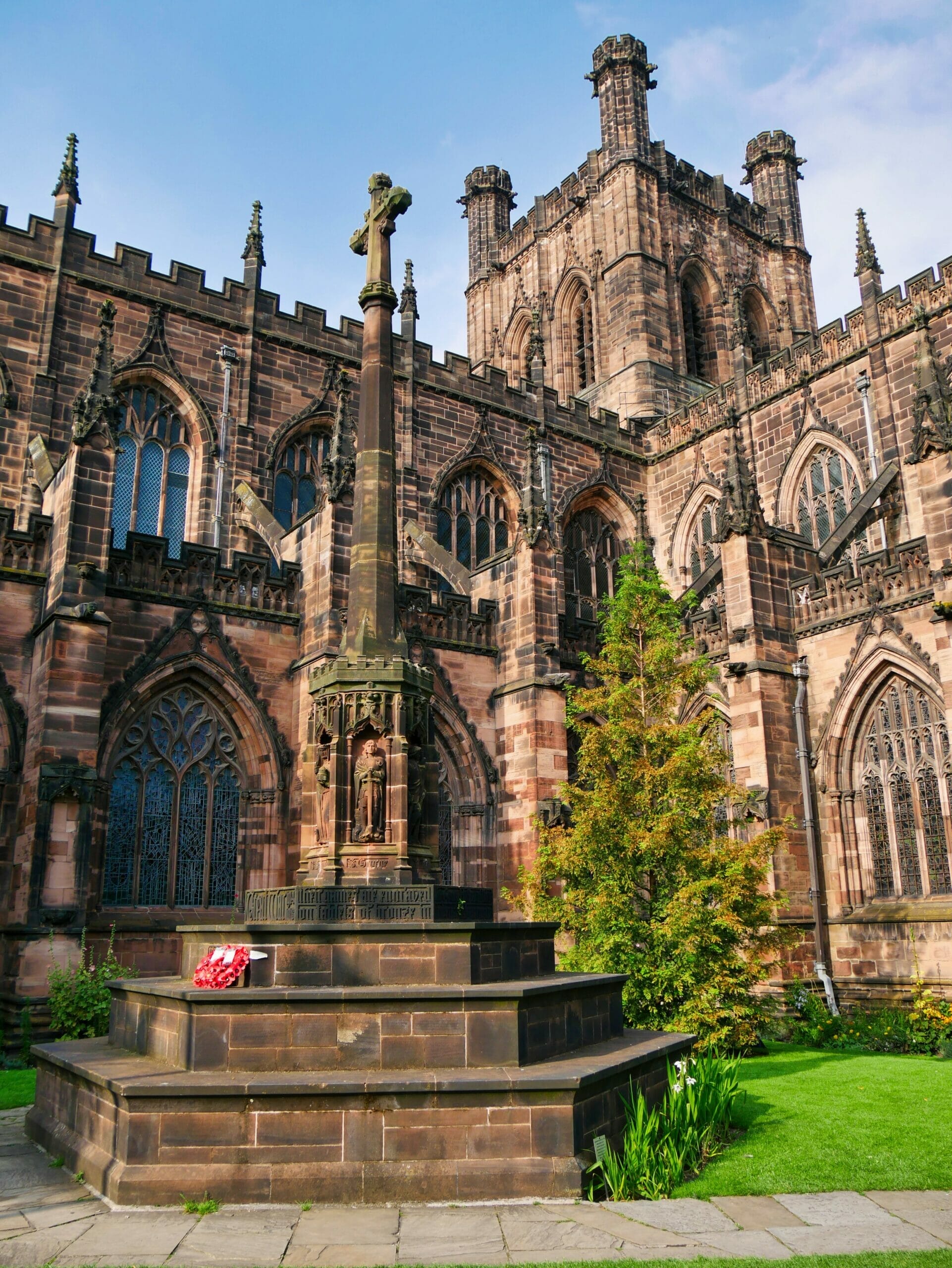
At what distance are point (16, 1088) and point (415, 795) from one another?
19.9 ft

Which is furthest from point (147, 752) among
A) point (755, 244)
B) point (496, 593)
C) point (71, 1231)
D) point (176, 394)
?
point (755, 244)

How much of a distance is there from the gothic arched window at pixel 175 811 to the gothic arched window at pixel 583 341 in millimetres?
21579

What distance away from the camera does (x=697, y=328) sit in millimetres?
35281

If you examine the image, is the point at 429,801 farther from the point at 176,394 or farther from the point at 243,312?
the point at 243,312

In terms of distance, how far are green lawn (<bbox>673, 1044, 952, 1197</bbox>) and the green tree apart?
128cm

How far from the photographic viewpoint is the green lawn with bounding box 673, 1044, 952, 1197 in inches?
298

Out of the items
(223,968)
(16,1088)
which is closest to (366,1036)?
(223,968)

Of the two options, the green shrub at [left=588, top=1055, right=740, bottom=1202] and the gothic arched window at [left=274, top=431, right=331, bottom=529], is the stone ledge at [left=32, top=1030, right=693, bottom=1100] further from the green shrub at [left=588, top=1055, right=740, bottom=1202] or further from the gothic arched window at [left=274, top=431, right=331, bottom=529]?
the gothic arched window at [left=274, top=431, right=331, bottom=529]

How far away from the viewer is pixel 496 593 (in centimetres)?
2150

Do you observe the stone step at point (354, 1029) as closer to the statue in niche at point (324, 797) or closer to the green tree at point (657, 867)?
the statue in niche at point (324, 797)

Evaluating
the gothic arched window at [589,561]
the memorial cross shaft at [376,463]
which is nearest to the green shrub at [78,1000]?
the memorial cross shaft at [376,463]

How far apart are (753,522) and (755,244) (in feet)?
72.3

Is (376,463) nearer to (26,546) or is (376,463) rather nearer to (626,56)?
(26,546)

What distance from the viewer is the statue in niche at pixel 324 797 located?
942 cm
